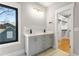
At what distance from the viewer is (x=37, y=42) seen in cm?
102

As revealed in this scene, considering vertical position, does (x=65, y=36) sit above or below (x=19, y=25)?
below

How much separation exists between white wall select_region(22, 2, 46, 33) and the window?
0.31ft

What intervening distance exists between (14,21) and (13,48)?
29 cm

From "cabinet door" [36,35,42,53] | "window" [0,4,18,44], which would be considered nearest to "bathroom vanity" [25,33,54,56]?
"cabinet door" [36,35,42,53]

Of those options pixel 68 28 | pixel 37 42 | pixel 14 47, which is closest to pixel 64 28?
pixel 68 28

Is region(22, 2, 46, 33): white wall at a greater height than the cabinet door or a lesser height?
greater

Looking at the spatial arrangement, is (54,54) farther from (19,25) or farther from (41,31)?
(19,25)

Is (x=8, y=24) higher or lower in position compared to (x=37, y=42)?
higher

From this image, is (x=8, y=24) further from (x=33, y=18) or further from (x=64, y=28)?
(x=64, y=28)

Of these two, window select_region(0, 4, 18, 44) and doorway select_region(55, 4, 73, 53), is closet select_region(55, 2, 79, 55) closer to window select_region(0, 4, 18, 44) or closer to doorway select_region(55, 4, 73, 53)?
doorway select_region(55, 4, 73, 53)

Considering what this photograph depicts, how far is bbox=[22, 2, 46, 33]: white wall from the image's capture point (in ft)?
3.23

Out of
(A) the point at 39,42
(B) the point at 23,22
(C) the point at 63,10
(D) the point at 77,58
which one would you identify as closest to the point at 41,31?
(A) the point at 39,42

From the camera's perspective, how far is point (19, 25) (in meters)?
0.98

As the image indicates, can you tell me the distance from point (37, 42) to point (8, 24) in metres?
0.37
